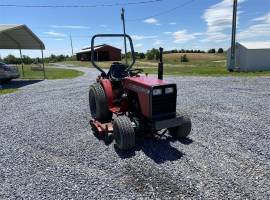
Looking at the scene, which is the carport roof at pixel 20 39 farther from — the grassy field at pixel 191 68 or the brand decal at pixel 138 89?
the brand decal at pixel 138 89

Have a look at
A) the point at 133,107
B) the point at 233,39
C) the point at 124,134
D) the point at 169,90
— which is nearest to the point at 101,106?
the point at 133,107

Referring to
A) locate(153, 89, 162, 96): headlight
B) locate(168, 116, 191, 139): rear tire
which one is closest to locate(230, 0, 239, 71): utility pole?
locate(168, 116, 191, 139): rear tire

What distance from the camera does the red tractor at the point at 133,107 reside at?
15.9ft

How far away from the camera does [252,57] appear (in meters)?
24.2

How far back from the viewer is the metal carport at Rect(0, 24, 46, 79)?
59.8ft

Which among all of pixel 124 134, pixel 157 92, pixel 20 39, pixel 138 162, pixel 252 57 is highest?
pixel 20 39

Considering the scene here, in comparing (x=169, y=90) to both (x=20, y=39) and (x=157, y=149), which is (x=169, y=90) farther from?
(x=20, y=39)

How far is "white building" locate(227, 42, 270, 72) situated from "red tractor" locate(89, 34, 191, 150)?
792 inches

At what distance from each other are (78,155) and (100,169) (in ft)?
2.48

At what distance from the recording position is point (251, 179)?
395 cm

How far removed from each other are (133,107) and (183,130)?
1.12 metres

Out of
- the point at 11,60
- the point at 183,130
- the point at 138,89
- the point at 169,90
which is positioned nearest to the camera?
the point at 169,90

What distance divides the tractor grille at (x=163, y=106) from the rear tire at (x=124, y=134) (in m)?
0.50

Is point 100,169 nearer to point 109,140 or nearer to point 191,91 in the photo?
point 109,140
